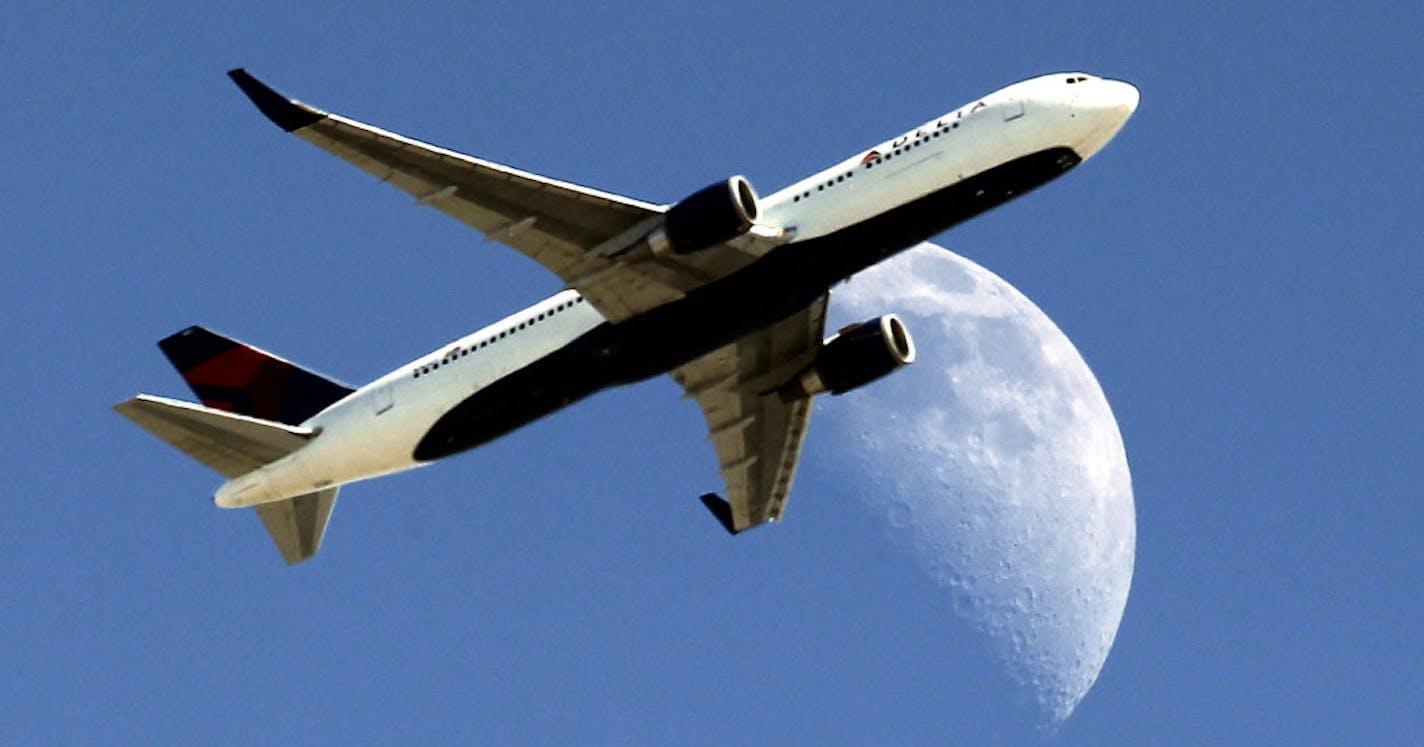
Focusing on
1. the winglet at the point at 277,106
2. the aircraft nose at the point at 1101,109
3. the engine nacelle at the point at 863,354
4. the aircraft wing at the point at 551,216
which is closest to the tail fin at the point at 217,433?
the aircraft wing at the point at 551,216

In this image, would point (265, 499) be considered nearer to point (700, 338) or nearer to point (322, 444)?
point (322, 444)

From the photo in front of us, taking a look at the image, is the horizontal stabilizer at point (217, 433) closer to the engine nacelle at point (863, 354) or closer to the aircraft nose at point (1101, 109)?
the engine nacelle at point (863, 354)

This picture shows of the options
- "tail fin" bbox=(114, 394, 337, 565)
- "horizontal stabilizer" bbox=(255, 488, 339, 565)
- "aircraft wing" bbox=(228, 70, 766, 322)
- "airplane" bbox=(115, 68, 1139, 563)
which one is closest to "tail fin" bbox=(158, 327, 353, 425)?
"airplane" bbox=(115, 68, 1139, 563)

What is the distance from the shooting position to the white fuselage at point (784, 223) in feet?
194

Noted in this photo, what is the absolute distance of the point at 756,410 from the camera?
69.5 m

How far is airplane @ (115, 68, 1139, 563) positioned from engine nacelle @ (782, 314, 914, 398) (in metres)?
0.05

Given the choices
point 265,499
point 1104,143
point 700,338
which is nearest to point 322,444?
point 265,499

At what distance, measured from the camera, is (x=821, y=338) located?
66.2m

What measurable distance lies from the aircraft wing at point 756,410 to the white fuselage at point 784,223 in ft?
15.5

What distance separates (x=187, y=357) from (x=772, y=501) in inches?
663

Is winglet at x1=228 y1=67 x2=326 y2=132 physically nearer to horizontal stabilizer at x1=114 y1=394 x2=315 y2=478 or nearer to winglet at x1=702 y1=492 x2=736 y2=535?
horizontal stabilizer at x1=114 y1=394 x2=315 y2=478

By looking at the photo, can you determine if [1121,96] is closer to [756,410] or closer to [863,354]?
[863,354]

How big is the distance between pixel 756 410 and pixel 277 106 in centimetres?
1995

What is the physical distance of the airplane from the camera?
57.7 m
